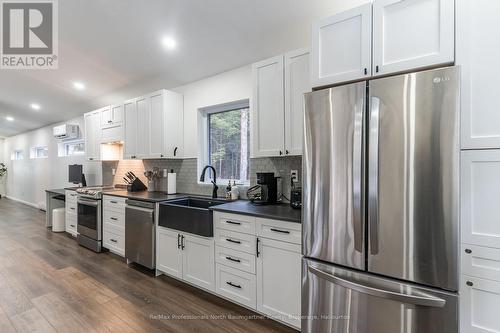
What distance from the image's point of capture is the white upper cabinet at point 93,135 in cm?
446

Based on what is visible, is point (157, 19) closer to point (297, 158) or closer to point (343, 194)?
point (297, 158)

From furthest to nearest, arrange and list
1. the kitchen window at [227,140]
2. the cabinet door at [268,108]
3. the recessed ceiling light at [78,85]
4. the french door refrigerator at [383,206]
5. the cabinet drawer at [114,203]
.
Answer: the recessed ceiling light at [78,85] < the cabinet drawer at [114,203] < the kitchen window at [227,140] < the cabinet door at [268,108] < the french door refrigerator at [383,206]

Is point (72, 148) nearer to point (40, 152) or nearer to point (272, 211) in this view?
point (40, 152)

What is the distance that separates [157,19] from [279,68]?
1.29m

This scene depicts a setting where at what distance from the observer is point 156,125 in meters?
3.43

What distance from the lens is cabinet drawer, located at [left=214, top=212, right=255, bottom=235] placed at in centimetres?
206

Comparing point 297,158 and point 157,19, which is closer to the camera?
point 157,19

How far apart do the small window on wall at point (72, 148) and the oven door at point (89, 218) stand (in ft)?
7.70

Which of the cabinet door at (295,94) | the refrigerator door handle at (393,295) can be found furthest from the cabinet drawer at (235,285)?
the cabinet door at (295,94)

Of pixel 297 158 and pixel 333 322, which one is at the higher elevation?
pixel 297 158

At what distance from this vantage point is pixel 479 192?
124 cm

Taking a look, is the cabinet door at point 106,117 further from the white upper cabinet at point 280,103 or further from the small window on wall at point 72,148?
the white upper cabinet at point 280,103

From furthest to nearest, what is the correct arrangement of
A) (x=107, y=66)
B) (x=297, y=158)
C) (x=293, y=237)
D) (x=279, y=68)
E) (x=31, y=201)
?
A: (x=31, y=201)
(x=107, y=66)
(x=297, y=158)
(x=279, y=68)
(x=293, y=237)

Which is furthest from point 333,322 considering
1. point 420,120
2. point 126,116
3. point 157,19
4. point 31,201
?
point 31,201
